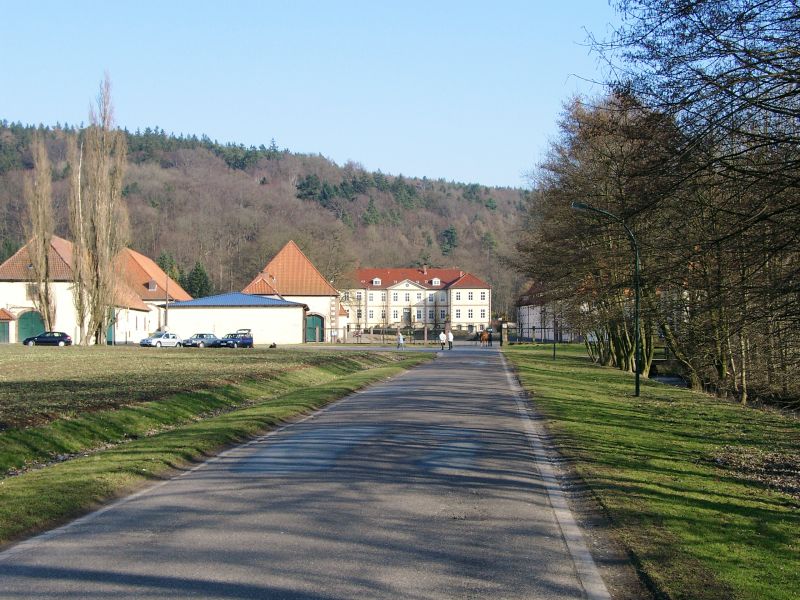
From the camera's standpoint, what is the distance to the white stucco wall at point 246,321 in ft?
251

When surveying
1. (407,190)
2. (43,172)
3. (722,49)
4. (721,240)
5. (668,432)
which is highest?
(407,190)

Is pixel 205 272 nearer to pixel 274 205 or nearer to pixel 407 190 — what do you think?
pixel 274 205

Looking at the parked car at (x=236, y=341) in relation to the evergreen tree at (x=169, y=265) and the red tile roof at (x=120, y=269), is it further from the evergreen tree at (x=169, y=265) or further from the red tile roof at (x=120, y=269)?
the evergreen tree at (x=169, y=265)

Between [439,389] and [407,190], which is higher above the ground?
[407,190]

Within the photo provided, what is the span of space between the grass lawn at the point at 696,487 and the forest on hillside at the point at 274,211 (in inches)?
2448

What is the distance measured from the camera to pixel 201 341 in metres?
71.4

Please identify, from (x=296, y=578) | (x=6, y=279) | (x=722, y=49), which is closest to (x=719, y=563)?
(x=296, y=578)

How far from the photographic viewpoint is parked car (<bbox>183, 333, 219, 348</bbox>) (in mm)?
70938

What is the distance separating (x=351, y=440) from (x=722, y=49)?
8.57m

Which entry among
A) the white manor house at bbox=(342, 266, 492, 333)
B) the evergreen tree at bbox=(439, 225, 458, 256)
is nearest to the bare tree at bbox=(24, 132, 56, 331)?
the white manor house at bbox=(342, 266, 492, 333)

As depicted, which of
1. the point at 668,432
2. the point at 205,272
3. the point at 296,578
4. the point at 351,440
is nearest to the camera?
the point at 296,578

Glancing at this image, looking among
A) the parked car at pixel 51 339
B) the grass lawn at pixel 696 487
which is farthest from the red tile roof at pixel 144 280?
the grass lawn at pixel 696 487

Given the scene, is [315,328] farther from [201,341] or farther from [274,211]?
[274,211]

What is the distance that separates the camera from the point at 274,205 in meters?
133
